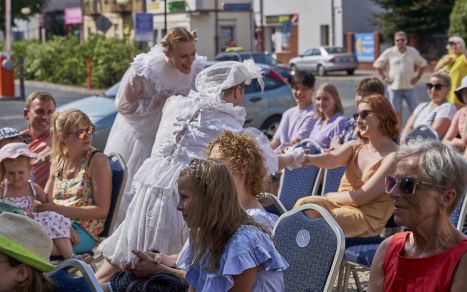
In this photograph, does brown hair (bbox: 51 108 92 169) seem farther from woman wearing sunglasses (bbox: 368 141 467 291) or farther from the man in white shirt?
the man in white shirt

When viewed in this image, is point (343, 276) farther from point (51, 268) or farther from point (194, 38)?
point (51, 268)

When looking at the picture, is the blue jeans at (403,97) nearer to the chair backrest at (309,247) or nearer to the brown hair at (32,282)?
the chair backrest at (309,247)

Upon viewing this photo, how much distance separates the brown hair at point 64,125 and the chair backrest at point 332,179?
1.65m

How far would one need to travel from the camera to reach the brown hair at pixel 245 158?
4102mm

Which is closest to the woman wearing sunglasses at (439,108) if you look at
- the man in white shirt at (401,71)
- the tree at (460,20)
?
the man in white shirt at (401,71)

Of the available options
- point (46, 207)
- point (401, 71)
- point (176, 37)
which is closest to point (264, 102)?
point (401, 71)

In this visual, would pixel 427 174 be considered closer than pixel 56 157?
Yes

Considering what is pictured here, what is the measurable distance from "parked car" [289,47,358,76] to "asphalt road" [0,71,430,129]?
46 centimetres

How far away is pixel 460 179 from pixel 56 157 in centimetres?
309

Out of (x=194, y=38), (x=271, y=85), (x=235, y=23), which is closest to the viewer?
(x=194, y=38)

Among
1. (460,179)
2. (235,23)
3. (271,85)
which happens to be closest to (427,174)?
(460,179)

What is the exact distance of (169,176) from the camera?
5.03 metres

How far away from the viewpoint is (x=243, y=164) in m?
4.10

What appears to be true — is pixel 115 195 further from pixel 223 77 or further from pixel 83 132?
pixel 223 77
